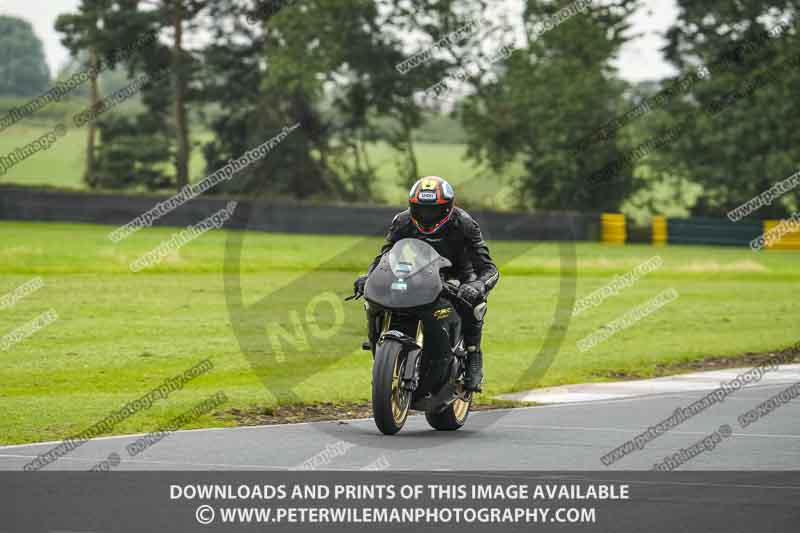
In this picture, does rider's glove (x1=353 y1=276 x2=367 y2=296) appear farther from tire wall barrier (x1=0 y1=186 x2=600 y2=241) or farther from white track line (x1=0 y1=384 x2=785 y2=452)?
tire wall barrier (x1=0 y1=186 x2=600 y2=241)

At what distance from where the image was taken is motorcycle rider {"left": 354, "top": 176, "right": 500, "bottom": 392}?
454 inches

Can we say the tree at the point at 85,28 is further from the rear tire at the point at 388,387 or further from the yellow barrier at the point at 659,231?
the rear tire at the point at 388,387

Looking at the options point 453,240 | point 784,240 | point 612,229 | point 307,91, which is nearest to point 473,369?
point 453,240

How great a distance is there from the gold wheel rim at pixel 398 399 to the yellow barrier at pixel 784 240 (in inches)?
1588

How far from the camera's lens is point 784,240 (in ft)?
166

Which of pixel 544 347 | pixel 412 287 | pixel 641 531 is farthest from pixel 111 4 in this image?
pixel 641 531

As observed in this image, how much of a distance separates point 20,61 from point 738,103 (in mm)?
78404

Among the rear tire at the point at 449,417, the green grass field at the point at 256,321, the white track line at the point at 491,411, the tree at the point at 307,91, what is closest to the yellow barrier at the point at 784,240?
the green grass field at the point at 256,321

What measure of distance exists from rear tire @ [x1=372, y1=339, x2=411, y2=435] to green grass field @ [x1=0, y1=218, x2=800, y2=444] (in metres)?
1.86

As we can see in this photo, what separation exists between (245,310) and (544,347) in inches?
217

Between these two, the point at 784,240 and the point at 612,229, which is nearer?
the point at 784,240

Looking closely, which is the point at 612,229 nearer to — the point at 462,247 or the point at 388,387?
the point at 462,247

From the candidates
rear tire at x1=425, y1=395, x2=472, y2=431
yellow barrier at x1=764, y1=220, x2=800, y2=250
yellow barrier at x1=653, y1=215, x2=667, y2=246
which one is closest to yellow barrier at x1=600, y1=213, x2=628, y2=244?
yellow barrier at x1=653, y1=215, x2=667, y2=246

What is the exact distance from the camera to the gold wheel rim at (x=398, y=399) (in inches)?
437
